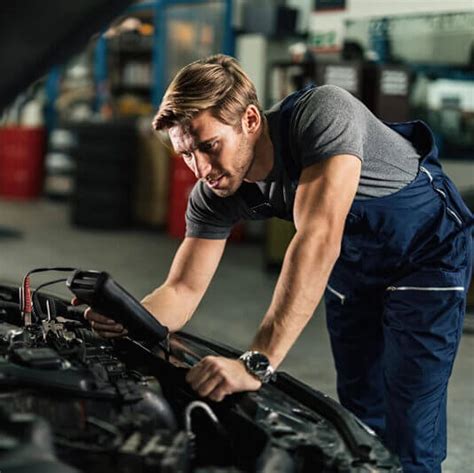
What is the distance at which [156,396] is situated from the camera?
168 centimetres

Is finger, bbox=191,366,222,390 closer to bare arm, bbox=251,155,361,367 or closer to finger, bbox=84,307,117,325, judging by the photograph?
bare arm, bbox=251,155,361,367

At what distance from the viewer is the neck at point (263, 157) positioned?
2.00 meters

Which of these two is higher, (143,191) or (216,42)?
(216,42)

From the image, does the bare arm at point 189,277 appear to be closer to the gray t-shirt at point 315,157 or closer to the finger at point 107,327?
the gray t-shirt at point 315,157

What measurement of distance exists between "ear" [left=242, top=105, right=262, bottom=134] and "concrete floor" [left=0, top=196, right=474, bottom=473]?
65.0 inches

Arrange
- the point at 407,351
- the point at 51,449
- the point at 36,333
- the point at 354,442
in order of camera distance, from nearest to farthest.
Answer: the point at 51,449, the point at 354,442, the point at 36,333, the point at 407,351

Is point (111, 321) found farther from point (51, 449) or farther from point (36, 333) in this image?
point (51, 449)

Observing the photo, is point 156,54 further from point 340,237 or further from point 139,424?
point 139,424

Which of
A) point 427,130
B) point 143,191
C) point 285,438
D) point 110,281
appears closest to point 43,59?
point 110,281

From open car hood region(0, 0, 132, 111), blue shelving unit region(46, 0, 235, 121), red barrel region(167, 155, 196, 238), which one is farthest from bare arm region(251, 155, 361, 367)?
red barrel region(167, 155, 196, 238)

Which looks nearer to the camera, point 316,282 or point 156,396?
point 156,396

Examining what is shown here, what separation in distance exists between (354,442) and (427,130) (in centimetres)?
95

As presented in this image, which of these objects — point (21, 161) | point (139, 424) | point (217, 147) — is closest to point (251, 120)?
point (217, 147)

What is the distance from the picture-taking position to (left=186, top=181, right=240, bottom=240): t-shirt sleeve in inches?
86.9
